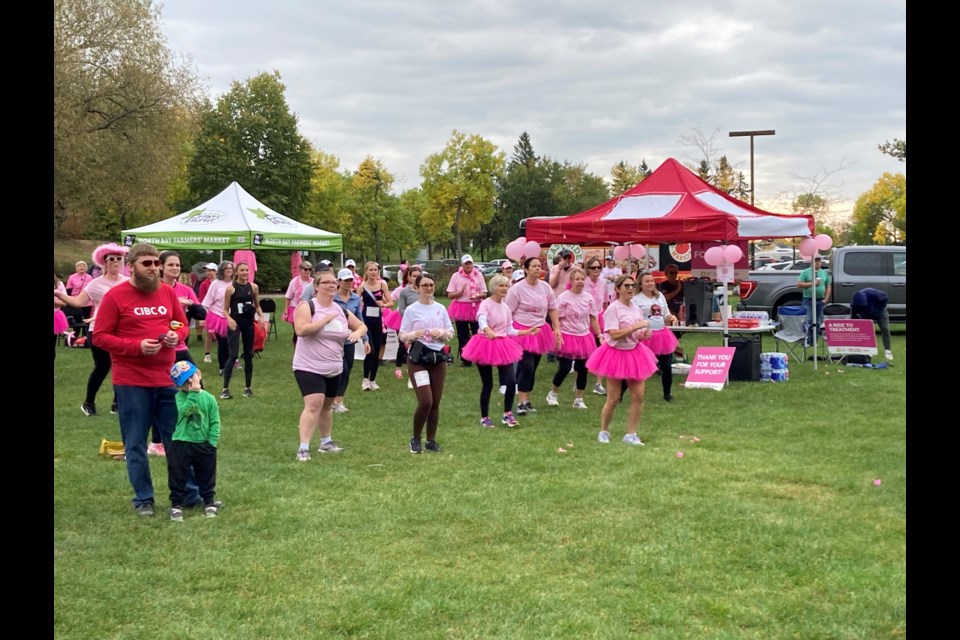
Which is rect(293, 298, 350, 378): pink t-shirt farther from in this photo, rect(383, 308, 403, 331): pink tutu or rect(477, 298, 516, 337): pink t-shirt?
rect(383, 308, 403, 331): pink tutu

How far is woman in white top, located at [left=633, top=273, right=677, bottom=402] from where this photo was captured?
36.9 ft

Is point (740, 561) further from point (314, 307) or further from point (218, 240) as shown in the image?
point (218, 240)

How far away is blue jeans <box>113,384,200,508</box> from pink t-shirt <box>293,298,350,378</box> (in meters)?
1.60

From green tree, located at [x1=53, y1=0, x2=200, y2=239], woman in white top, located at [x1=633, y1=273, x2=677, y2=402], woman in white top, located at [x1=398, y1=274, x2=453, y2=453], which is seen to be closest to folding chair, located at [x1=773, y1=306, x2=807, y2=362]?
woman in white top, located at [x1=633, y1=273, x2=677, y2=402]

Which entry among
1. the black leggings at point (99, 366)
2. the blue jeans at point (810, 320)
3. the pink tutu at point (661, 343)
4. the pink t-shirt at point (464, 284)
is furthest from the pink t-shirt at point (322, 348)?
the blue jeans at point (810, 320)

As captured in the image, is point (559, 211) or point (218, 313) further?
point (559, 211)

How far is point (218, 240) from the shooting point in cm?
1688

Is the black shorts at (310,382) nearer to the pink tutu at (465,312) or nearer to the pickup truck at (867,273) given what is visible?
the pink tutu at (465,312)

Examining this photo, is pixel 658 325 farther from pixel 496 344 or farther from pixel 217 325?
pixel 217 325

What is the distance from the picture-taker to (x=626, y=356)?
8.47m

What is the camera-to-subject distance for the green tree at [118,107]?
97.8 ft

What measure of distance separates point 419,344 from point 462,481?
1.51 m

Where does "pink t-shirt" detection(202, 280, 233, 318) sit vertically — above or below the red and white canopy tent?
below
